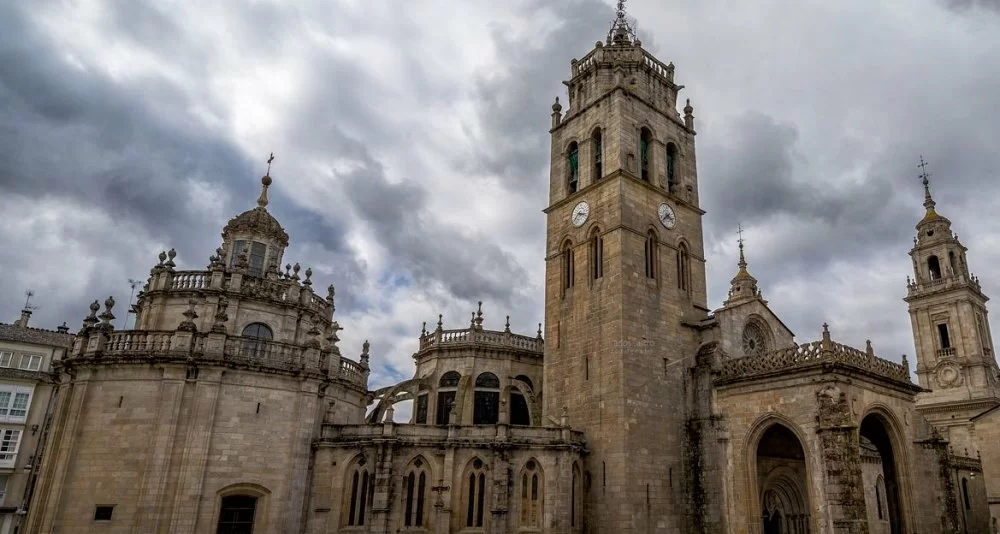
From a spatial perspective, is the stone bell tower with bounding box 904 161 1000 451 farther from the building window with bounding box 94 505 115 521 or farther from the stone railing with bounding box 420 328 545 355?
the building window with bounding box 94 505 115 521

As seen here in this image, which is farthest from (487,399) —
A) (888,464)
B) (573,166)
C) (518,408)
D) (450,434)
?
(888,464)

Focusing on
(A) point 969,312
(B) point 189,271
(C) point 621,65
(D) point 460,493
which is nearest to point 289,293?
(B) point 189,271

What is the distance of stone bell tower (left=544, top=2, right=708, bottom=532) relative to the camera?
27750 millimetres

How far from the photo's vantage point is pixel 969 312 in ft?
166

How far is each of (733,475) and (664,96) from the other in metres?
21.6

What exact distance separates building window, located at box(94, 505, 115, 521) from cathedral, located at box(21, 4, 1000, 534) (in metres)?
0.12

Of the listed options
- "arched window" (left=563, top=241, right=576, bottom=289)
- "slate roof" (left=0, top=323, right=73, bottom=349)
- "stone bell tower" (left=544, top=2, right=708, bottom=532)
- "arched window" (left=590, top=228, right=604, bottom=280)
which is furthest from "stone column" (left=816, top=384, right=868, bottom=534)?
"slate roof" (left=0, top=323, right=73, bottom=349)

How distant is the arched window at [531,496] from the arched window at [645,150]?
1631 cm

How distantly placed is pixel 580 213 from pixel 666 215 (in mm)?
4531

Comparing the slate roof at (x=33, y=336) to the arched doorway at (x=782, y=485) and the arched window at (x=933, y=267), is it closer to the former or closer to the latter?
the arched doorway at (x=782, y=485)

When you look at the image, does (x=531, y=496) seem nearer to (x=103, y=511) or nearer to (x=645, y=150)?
(x=103, y=511)

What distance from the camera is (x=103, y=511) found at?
23.2 metres

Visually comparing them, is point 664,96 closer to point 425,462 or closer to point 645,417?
point 645,417

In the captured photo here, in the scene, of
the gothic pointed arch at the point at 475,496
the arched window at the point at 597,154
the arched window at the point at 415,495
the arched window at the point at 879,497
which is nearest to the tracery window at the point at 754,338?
the arched window at the point at 597,154
